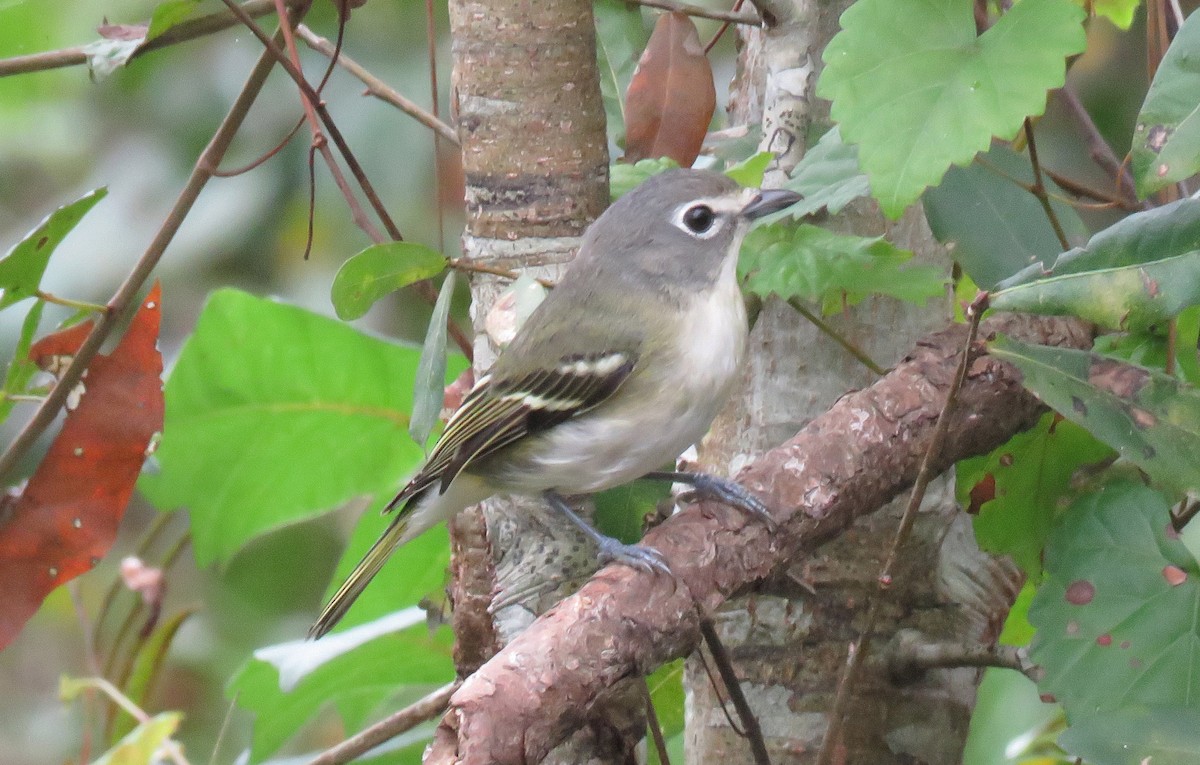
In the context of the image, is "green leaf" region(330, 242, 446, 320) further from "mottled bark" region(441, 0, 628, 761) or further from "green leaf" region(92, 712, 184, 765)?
"green leaf" region(92, 712, 184, 765)

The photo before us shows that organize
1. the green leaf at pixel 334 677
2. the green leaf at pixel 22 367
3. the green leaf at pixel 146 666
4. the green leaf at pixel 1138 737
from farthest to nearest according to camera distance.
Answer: the green leaf at pixel 146 666 → the green leaf at pixel 334 677 → the green leaf at pixel 22 367 → the green leaf at pixel 1138 737

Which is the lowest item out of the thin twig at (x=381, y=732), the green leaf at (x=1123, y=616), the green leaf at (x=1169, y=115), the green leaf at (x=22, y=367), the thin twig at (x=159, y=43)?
the thin twig at (x=381, y=732)

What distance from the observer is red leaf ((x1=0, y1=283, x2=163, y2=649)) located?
206 cm

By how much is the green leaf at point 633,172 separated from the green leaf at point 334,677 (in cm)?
92

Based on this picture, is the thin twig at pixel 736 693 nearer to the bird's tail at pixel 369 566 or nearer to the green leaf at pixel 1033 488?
the green leaf at pixel 1033 488

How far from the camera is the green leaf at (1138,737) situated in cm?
131

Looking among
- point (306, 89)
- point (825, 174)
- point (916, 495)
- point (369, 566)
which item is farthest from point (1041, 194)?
point (369, 566)

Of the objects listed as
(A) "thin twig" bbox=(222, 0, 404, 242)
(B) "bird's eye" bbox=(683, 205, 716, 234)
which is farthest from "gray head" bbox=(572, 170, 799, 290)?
(A) "thin twig" bbox=(222, 0, 404, 242)

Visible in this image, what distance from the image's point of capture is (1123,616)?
61.1 inches

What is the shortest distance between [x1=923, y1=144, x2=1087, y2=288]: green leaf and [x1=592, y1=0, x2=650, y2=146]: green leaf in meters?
0.74

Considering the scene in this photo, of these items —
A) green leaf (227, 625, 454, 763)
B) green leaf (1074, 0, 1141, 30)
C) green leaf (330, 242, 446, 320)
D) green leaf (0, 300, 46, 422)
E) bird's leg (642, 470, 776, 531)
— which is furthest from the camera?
green leaf (227, 625, 454, 763)

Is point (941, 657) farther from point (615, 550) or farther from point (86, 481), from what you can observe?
point (86, 481)

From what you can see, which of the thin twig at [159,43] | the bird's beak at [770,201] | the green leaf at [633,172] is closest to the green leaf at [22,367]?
the thin twig at [159,43]

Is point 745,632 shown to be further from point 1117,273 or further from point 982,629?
point 1117,273
